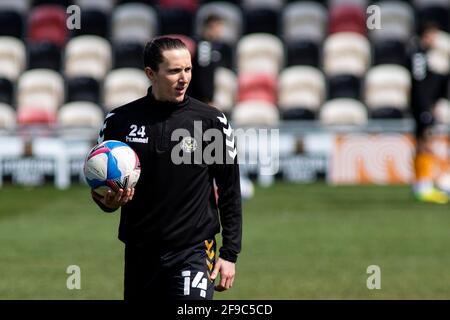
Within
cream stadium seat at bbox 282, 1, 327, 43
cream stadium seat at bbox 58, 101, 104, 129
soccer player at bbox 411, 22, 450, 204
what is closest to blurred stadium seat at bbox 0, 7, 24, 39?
cream stadium seat at bbox 58, 101, 104, 129

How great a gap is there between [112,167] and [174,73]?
63 centimetres

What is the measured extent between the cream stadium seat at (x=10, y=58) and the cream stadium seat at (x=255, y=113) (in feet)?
17.1

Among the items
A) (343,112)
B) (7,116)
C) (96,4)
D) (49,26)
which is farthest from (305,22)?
(7,116)

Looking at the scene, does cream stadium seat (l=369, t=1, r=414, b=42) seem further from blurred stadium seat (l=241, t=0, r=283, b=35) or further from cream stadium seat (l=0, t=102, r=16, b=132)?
cream stadium seat (l=0, t=102, r=16, b=132)

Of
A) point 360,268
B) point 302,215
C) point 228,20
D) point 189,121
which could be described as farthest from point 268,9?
point 189,121

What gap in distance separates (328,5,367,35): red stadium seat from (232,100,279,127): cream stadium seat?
9.63ft

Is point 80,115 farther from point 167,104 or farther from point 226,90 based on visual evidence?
point 167,104

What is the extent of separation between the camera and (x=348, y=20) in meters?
26.5

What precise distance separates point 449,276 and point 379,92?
Result: 48.5 feet

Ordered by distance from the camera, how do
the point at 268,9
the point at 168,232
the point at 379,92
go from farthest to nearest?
the point at 268,9, the point at 379,92, the point at 168,232

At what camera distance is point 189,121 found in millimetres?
6500

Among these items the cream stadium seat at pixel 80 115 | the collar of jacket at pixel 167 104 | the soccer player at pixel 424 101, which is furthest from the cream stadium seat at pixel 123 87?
the collar of jacket at pixel 167 104

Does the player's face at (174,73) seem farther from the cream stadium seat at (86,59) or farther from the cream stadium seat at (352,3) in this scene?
the cream stadium seat at (352,3)
